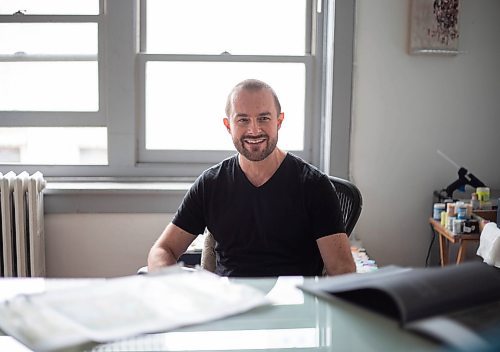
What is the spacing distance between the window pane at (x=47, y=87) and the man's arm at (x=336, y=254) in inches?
70.6

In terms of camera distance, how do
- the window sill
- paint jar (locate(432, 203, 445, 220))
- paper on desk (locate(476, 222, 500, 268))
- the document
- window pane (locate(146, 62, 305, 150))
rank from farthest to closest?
window pane (locate(146, 62, 305, 150)), the window sill, paint jar (locate(432, 203, 445, 220)), paper on desk (locate(476, 222, 500, 268)), the document

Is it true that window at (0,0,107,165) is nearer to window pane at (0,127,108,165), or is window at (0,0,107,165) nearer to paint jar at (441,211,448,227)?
window pane at (0,127,108,165)

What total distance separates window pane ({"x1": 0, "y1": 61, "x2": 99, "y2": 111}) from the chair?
143 centimetres

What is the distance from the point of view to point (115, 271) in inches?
136

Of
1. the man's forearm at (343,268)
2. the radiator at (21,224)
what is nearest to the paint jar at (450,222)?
the man's forearm at (343,268)

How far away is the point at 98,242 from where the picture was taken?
3.43 meters

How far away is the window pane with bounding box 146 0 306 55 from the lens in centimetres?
351

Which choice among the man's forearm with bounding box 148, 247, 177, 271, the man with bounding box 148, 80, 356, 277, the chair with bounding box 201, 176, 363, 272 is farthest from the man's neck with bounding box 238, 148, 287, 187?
the man's forearm with bounding box 148, 247, 177, 271

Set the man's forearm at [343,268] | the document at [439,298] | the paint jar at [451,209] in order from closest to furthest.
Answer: the document at [439,298]
the man's forearm at [343,268]
the paint jar at [451,209]

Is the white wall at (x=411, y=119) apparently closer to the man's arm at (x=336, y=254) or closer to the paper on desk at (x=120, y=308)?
the man's arm at (x=336, y=254)

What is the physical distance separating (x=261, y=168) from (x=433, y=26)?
1482 mm

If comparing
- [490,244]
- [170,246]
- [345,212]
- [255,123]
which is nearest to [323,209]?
[345,212]

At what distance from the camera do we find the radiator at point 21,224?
3.23 metres

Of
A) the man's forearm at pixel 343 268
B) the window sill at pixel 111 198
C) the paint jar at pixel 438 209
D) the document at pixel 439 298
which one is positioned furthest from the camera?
the window sill at pixel 111 198
